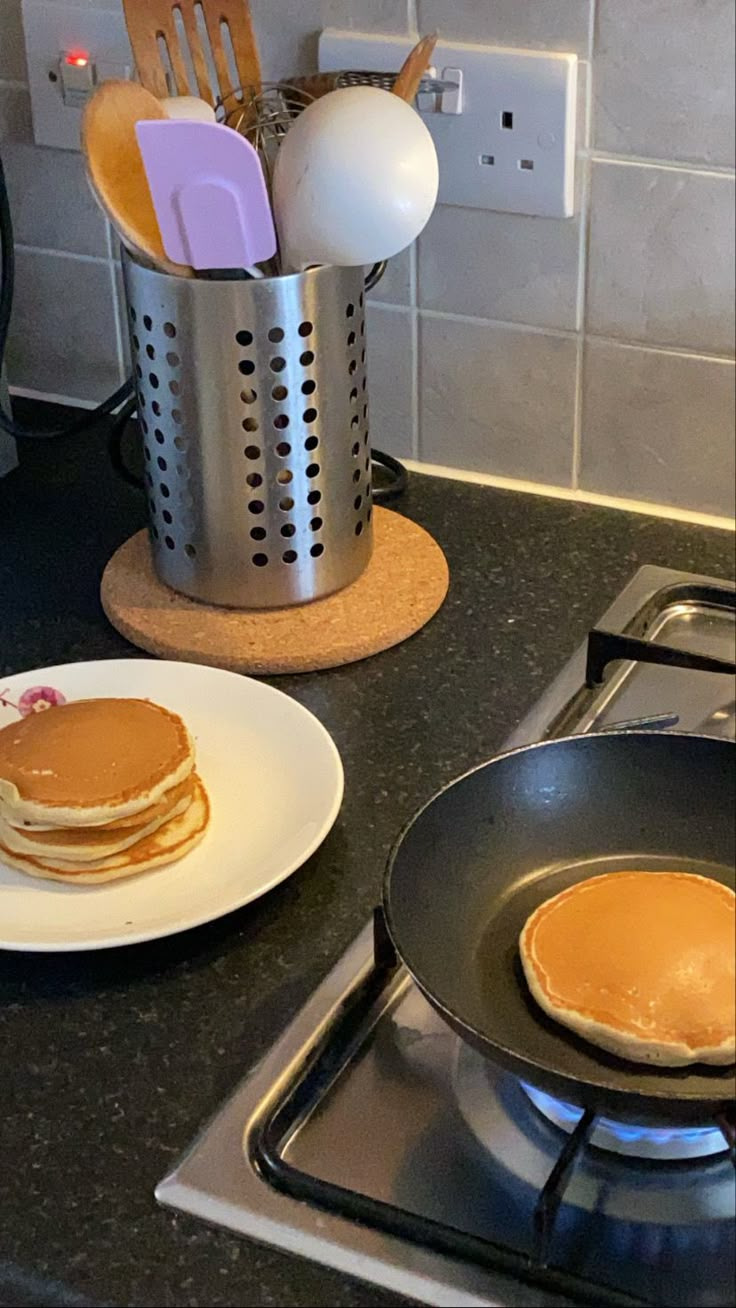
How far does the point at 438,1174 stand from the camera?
0.59 metres

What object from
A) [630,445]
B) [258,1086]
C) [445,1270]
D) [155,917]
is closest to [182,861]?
[155,917]

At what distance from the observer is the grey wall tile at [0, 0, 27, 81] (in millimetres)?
1076

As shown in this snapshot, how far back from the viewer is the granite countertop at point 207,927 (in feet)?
1.87

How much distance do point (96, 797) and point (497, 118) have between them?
50cm

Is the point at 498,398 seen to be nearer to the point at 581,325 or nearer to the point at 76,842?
the point at 581,325

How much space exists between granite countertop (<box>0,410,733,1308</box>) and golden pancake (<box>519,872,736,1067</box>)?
0.41 ft

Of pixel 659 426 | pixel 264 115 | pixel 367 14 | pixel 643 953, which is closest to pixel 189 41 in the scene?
pixel 264 115

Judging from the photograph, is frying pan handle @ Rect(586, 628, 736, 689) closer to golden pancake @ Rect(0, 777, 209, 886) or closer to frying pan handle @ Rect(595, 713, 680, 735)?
frying pan handle @ Rect(595, 713, 680, 735)

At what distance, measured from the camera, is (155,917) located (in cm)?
71

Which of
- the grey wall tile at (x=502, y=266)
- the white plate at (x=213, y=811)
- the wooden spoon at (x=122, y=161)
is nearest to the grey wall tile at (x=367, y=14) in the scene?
the grey wall tile at (x=502, y=266)

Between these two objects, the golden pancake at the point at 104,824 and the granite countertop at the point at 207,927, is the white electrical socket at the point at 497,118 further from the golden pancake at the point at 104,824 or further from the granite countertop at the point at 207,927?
the golden pancake at the point at 104,824

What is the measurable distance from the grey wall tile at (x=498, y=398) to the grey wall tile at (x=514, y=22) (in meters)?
0.18

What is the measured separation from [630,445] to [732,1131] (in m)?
0.59

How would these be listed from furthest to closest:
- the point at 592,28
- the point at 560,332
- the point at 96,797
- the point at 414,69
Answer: the point at 560,332, the point at 592,28, the point at 414,69, the point at 96,797
